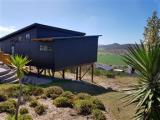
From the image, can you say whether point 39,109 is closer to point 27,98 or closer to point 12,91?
point 27,98

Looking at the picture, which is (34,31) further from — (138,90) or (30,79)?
(138,90)

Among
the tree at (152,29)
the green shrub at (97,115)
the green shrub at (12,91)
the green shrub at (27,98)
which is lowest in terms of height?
the green shrub at (97,115)

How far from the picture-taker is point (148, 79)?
389 inches

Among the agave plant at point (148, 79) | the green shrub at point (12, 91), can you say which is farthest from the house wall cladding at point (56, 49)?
the agave plant at point (148, 79)

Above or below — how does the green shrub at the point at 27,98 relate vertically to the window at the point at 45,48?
below

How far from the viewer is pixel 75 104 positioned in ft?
56.3

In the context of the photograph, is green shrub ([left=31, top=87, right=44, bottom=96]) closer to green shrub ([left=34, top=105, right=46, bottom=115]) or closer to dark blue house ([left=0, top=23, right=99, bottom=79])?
green shrub ([left=34, top=105, right=46, bottom=115])

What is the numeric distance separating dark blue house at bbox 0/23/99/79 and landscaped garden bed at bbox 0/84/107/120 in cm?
1029

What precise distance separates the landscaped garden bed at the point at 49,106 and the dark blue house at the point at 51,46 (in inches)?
405

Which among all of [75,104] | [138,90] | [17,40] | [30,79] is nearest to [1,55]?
[17,40]

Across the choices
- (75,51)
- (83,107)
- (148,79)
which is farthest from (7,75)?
(148,79)

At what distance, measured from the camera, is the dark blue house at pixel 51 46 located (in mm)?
29938

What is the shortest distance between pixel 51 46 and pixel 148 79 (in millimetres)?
21055

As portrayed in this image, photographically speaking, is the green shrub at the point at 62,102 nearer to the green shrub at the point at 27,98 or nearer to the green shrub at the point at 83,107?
the green shrub at the point at 83,107
